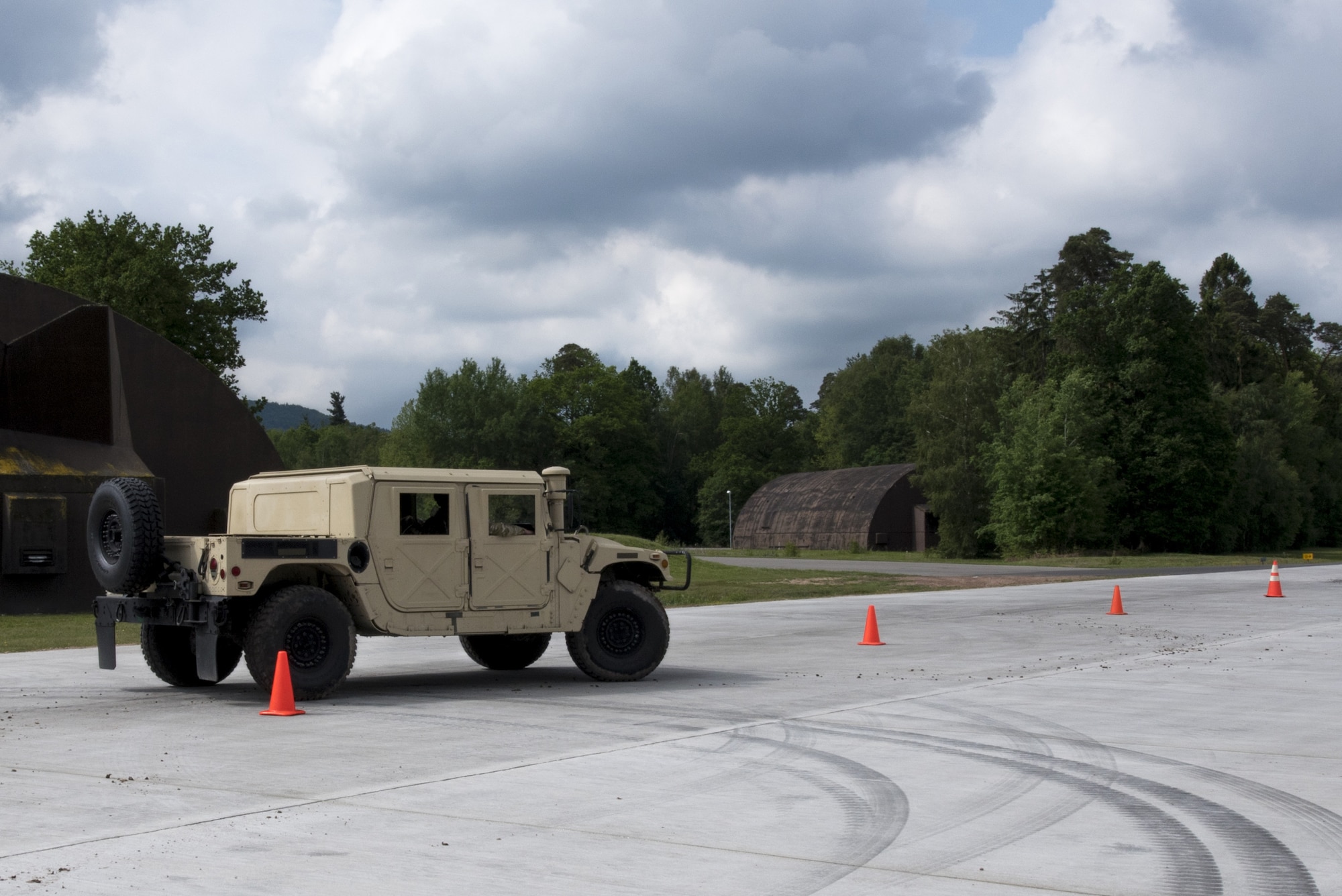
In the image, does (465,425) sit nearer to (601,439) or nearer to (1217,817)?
(601,439)

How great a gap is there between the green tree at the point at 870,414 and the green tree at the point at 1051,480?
41.7 meters

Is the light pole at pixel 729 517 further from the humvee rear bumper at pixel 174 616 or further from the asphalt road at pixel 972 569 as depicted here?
the humvee rear bumper at pixel 174 616

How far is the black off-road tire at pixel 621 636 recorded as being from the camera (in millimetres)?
13656

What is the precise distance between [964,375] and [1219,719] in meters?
64.7

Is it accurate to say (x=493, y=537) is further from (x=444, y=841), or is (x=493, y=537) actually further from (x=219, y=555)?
(x=444, y=841)

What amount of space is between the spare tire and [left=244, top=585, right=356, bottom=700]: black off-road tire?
1.13m

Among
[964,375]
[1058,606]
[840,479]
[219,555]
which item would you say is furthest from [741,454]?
[219,555]

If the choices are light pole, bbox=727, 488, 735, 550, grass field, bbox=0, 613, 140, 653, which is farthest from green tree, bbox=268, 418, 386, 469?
grass field, bbox=0, 613, 140, 653

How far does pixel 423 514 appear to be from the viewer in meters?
13.1

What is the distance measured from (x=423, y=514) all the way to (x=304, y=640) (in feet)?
5.75

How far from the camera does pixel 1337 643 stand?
18328 mm

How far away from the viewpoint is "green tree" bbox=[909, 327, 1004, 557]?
234 feet

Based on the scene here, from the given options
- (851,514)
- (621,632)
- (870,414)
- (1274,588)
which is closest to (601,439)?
(851,514)

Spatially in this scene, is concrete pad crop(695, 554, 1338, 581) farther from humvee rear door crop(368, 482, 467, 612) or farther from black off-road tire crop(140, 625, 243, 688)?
black off-road tire crop(140, 625, 243, 688)
